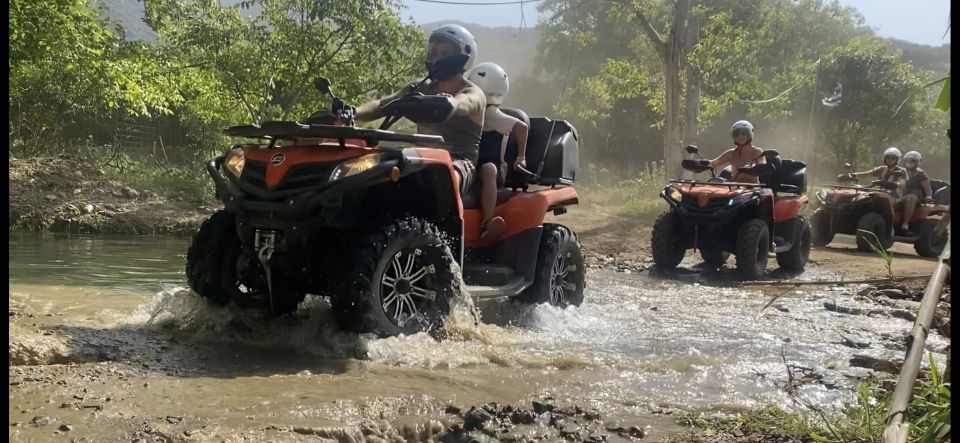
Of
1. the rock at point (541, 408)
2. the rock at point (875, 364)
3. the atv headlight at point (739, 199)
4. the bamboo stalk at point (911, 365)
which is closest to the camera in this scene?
the bamboo stalk at point (911, 365)

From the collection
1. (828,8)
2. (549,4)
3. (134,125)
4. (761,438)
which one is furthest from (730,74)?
(761,438)

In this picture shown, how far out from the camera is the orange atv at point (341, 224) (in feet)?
13.4

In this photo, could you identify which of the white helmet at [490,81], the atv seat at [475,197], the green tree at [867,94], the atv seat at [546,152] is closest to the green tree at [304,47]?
the atv seat at [546,152]

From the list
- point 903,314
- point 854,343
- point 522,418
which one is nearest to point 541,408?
point 522,418

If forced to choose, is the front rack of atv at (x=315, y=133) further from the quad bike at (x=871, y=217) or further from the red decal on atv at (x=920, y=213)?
the red decal on atv at (x=920, y=213)

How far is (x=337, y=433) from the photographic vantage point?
113 inches

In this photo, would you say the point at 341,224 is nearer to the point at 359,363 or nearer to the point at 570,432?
the point at 359,363

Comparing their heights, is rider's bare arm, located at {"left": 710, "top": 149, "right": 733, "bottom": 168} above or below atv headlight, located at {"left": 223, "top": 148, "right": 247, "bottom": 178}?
below

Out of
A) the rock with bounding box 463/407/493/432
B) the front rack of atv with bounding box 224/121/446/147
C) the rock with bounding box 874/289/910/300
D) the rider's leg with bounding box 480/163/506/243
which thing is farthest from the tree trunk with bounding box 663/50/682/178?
the rock with bounding box 463/407/493/432

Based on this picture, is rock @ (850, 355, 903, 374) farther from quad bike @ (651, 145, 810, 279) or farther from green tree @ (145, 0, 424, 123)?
green tree @ (145, 0, 424, 123)

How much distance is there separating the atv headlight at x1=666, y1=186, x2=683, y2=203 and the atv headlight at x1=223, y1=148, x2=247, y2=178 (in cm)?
592

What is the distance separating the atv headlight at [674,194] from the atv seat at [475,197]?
4083 millimetres

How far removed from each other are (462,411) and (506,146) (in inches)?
117

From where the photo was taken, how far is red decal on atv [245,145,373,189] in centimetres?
416
